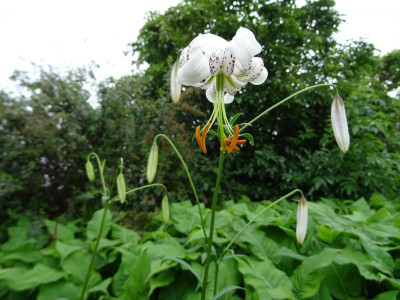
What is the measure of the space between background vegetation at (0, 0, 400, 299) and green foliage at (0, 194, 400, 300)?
0.02 meters

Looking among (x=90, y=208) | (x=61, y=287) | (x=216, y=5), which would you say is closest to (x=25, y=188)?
(x=90, y=208)

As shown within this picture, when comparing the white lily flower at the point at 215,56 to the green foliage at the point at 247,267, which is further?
the green foliage at the point at 247,267

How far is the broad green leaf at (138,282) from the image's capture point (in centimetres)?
104

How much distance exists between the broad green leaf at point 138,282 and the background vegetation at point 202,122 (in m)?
0.19

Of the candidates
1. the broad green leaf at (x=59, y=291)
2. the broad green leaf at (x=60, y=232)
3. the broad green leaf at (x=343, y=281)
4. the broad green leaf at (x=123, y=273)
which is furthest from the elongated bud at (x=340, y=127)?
the broad green leaf at (x=60, y=232)

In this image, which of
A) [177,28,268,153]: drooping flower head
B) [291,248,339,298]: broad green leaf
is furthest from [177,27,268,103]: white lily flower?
[291,248,339,298]: broad green leaf

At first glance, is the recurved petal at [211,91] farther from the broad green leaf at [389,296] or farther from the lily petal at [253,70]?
the broad green leaf at [389,296]

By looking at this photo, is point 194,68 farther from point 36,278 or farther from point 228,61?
point 36,278

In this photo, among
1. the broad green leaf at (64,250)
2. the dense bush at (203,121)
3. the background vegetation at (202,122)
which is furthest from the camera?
the dense bush at (203,121)

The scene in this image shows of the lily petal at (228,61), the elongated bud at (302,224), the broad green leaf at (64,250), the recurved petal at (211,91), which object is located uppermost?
the recurved petal at (211,91)

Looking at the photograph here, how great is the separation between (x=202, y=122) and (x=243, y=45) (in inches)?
96.8

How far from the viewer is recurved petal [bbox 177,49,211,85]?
2.07 feet

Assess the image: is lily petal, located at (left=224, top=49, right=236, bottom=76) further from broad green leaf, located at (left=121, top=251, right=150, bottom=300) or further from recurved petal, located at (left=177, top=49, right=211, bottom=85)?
broad green leaf, located at (left=121, top=251, right=150, bottom=300)

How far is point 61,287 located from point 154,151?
668 millimetres
